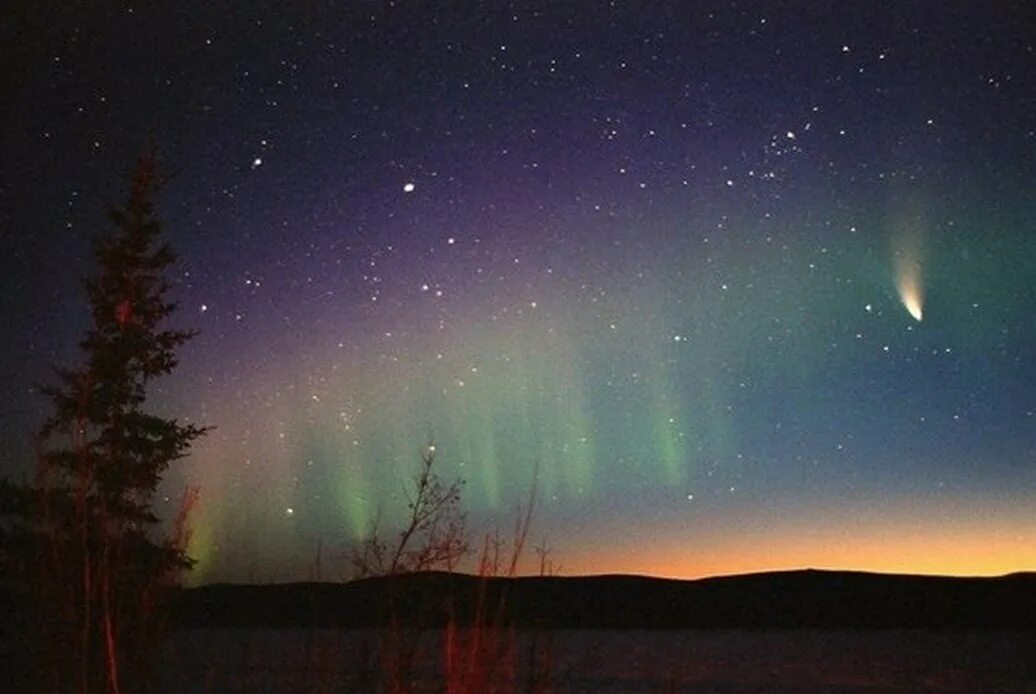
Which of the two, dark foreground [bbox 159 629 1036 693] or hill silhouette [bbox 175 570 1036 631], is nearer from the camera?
dark foreground [bbox 159 629 1036 693]

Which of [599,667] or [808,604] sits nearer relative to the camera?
[599,667]

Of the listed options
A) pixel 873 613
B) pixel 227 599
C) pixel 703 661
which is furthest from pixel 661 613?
pixel 227 599

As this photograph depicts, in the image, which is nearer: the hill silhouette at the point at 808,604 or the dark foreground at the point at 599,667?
the dark foreground at the point at 599,667

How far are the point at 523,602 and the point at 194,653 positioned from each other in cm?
134

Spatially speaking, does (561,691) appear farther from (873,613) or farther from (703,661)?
(873,613)

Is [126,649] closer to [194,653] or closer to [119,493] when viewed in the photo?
[194,653]

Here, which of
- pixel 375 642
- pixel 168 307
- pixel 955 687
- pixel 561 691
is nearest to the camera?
pixel 375 642

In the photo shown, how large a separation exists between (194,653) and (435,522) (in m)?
1.10

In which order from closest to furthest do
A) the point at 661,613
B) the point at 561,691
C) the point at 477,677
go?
the point at 477,677, the point at 561,691, the point at 661,613

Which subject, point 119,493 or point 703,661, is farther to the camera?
point 703,661

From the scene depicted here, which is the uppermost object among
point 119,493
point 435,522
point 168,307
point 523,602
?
point 168,307

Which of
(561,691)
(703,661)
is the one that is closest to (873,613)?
(703,661)

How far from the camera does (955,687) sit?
32.9 m

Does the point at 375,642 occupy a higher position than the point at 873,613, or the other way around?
the point at 873,613
